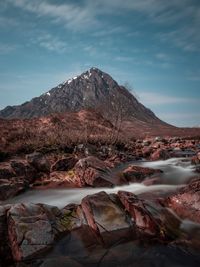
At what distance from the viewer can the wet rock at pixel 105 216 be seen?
787 centimetres

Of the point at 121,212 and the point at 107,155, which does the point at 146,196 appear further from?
the point at 107,155

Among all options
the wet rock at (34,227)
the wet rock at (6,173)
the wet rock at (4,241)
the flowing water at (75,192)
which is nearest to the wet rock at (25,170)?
the wet rock at (6,173)

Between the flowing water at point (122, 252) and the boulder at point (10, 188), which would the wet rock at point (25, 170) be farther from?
the flowing water at point (122, 252)

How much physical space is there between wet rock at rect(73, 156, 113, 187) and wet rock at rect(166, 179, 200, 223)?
382 centimetres

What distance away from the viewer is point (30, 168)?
15.7 meters

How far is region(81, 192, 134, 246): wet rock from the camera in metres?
7.87

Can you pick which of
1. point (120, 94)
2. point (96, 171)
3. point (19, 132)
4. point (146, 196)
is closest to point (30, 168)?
point (96, 171)

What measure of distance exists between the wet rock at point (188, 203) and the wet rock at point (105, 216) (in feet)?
6.51

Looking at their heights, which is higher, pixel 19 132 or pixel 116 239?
pixel 19 132

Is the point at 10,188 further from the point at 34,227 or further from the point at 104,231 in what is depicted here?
the point at 104,231

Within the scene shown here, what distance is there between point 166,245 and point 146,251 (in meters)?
0.53

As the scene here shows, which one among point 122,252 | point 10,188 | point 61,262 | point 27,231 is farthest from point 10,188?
point 122,252

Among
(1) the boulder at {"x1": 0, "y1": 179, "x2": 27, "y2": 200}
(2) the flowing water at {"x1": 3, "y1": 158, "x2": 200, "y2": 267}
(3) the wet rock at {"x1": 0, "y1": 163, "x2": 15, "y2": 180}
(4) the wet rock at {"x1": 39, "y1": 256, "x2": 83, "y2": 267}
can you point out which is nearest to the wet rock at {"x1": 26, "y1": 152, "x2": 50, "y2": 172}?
(3) the wet rock at {"x1": 0, "y1": 163, "x2": 15, "y2": 180}

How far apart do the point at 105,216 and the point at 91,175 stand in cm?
563
